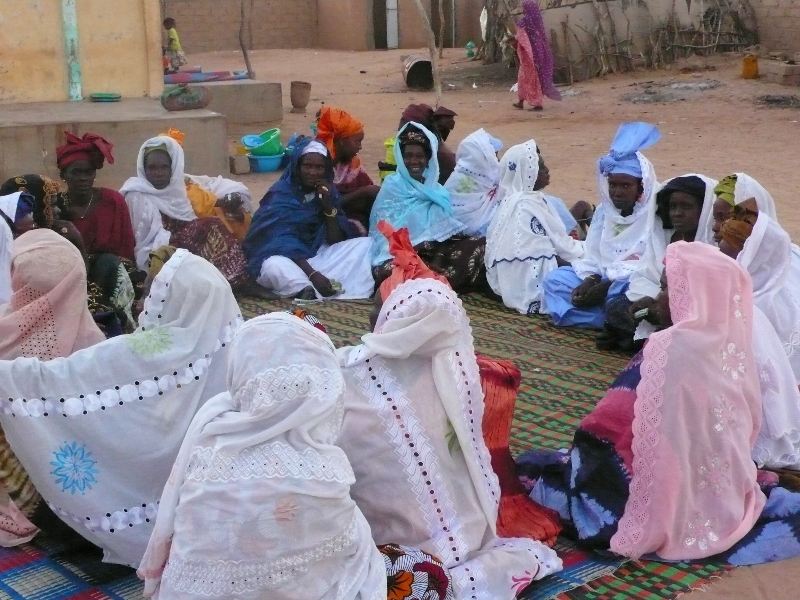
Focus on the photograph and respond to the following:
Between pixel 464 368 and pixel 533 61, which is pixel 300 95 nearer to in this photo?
pixel 533 61

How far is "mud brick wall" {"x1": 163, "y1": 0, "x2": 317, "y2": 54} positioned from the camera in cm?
2594

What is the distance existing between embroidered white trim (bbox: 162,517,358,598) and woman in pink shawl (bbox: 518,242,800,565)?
3.93 ft

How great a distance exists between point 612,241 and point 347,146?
7.49 feet

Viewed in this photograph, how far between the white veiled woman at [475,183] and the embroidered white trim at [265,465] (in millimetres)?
4529

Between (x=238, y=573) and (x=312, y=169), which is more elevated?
(x=312, y=169)

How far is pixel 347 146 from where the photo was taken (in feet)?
24.0

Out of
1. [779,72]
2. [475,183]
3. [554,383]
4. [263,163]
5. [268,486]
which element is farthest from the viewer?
[779,72]

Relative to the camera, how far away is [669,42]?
18.4 m

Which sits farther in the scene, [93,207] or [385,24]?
[385,24]

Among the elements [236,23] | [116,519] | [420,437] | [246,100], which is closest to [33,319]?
[116,519]

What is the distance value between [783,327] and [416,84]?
1584 cm

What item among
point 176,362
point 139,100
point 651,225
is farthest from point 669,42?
point 176,362

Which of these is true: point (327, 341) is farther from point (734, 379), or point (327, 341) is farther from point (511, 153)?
point (511, 153)

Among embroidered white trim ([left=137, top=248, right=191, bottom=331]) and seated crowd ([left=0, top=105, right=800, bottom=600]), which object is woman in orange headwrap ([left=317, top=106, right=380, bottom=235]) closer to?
seated crowd ([left=0, top=105, right=800, bottom=600])
